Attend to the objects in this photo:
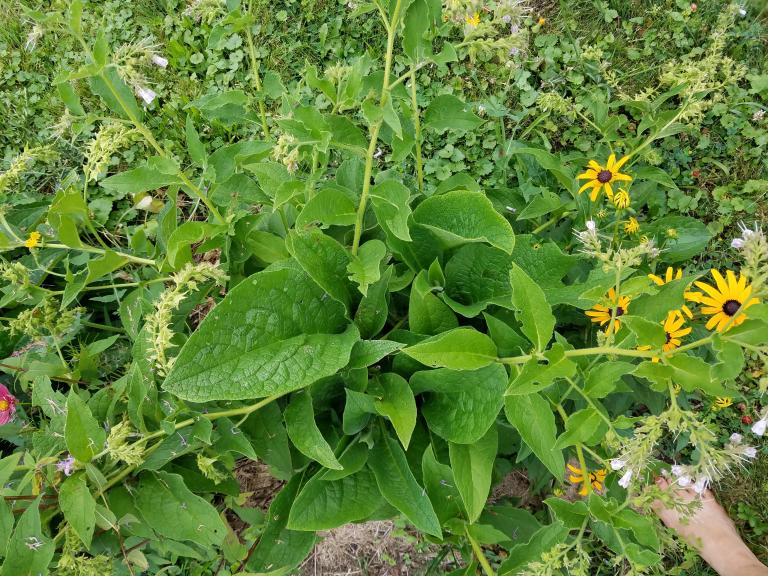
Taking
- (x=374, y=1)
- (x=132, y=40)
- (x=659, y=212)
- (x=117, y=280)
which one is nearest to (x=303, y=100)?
(x=132, y=40)

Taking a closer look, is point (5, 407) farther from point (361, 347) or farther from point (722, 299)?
point (722, 299)

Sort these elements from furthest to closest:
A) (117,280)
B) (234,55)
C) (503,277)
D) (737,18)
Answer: (234,55) → (737,18) → (117,280) → (503,277)

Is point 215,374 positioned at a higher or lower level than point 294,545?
higher

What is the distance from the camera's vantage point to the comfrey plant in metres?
1.42

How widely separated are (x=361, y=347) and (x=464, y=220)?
51 cm

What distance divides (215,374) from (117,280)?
1399 millimetres

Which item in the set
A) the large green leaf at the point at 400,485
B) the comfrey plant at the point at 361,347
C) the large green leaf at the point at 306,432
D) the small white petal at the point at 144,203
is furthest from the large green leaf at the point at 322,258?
the small white petal at the point at 144,203

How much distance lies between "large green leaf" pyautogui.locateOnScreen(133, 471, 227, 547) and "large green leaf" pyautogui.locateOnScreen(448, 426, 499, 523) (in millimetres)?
709

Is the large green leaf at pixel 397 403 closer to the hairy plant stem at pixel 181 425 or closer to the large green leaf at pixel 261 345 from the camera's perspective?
the large green leaf at pixel 261 345

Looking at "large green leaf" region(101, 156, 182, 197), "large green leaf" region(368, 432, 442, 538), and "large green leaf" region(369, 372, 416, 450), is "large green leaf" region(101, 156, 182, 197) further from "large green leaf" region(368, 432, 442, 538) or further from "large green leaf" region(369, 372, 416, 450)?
"large green leaf" region(368, 432, 442, 538)

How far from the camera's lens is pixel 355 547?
8.60 ft

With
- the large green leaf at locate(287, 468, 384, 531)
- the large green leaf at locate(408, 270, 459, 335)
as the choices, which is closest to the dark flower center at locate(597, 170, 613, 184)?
the large green leaf at locate(408, 270, 459, 335)

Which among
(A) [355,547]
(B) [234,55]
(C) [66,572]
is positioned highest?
(B) [234,55]

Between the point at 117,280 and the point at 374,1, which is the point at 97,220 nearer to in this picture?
the point at 117,280
